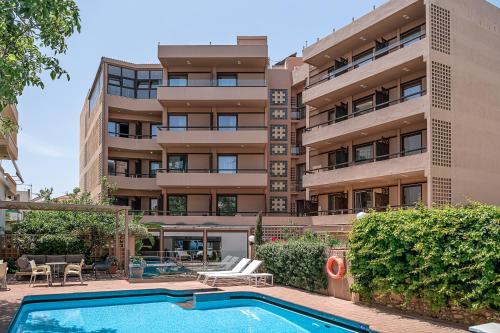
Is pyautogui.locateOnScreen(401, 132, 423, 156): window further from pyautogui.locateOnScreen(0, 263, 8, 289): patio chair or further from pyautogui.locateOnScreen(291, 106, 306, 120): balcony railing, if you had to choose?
pyautogui.locateOnScreen(0, 263, 8, 289): patio chair

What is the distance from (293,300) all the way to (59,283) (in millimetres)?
9458

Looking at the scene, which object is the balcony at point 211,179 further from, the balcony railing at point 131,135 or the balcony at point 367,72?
the balcony at point 367,72

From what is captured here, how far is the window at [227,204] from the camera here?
37.1m

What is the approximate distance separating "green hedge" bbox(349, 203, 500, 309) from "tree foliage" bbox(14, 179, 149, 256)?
550 inches

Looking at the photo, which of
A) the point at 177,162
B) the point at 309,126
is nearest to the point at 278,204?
the point at 309,126

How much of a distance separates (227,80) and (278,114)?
473 centimetres

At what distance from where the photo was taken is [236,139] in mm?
35781

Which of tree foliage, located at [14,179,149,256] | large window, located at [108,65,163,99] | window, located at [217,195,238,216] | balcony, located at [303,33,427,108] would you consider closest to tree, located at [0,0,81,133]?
tree foliage, located at [14,179,149,256]

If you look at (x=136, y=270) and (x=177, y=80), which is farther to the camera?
(x=177, y=80)

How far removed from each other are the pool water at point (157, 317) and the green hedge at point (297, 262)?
2.10 metres

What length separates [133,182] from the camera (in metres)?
38.0

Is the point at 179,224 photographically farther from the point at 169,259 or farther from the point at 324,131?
the point at 324,131

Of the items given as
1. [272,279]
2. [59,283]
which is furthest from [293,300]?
[59,283]

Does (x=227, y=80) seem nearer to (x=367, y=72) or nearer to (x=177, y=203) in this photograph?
(x=177, y=203)
